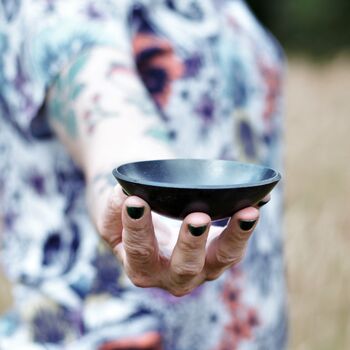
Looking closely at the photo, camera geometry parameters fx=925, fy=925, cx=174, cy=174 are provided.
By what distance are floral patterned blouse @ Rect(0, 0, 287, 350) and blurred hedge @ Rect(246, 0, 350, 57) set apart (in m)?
10.5

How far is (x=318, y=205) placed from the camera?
10.9 ft

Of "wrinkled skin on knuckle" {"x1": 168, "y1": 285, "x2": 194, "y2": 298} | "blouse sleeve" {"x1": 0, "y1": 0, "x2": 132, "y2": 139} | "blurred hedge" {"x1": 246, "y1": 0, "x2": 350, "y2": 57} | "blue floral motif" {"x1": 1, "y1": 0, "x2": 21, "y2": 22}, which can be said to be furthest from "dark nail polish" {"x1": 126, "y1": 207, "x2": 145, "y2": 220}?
"blurred hedge" {"x1": 246, "y1": 0, "x2": 350, "y2": 57}

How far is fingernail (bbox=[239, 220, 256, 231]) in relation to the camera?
0.81m

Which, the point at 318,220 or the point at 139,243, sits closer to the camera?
the point at 139,243

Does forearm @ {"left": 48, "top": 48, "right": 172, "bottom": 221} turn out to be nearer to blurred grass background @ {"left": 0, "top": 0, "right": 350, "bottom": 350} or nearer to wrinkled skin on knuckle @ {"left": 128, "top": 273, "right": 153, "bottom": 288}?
wrinkled skin on knuckle @ {"left": 128, "top": 273, "right": 153, "bottom": 288}

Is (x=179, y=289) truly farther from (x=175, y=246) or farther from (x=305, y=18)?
(x=305, y=18)

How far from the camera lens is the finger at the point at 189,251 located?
79cm

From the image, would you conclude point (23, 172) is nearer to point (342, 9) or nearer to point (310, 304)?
point (310, 304)

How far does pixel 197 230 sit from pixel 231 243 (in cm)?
6

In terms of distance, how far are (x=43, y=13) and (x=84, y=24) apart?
0.06 m

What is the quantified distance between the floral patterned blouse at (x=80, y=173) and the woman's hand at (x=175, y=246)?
0.30 metres

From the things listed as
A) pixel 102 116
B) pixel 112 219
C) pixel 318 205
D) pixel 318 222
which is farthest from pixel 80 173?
pixel 318 205

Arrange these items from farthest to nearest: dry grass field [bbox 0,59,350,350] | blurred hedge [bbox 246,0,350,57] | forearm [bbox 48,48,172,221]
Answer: blurred hedge [bbox 246,0,350,57]
dry grass field [bbox 0,59,350,350]
forearm [bbox 48,48,172,221]

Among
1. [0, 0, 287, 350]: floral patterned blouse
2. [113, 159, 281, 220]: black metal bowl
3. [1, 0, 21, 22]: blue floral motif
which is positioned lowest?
Result: [0, 0, 287, 350]: floral patterned blouse
